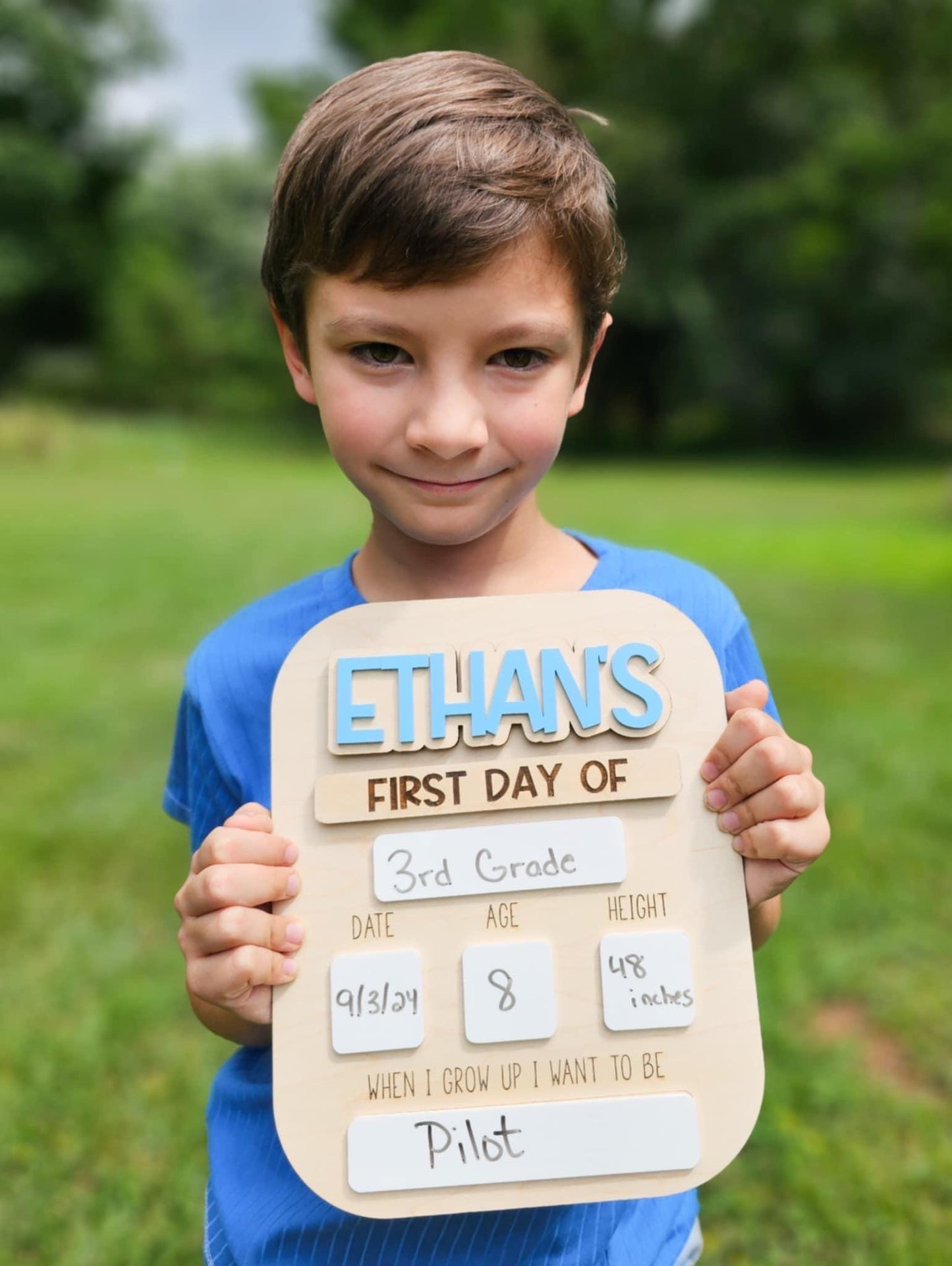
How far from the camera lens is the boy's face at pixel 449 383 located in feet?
3.01

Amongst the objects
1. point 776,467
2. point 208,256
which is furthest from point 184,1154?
point 208,256

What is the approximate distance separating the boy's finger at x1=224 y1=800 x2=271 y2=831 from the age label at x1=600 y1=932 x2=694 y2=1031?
32 centimetres

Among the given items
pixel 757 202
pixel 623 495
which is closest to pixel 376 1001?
pixel 623 495

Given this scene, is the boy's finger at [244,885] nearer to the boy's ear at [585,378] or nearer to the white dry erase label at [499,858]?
the white dry erase label at [499,858]

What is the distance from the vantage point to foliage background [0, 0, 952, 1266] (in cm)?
215

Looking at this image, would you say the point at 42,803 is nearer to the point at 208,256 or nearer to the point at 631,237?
the point at 631,237

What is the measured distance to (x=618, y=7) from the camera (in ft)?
73.9

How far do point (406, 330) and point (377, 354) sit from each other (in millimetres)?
47

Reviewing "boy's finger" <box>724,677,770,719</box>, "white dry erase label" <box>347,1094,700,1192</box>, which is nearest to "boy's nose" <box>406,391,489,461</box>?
"boy's finger" <box>724,677,770,719</box>

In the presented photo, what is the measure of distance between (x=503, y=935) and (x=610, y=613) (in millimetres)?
304

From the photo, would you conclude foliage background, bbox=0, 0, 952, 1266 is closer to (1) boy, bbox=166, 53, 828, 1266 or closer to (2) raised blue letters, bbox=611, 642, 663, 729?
(1) boy, bbox=166, 53, 828, 1266

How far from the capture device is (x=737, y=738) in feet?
3.01

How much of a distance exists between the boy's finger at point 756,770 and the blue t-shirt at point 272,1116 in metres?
0.19

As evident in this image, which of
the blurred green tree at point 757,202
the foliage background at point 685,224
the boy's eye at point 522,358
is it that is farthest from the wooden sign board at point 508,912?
the blurred green tree at point 757,202
